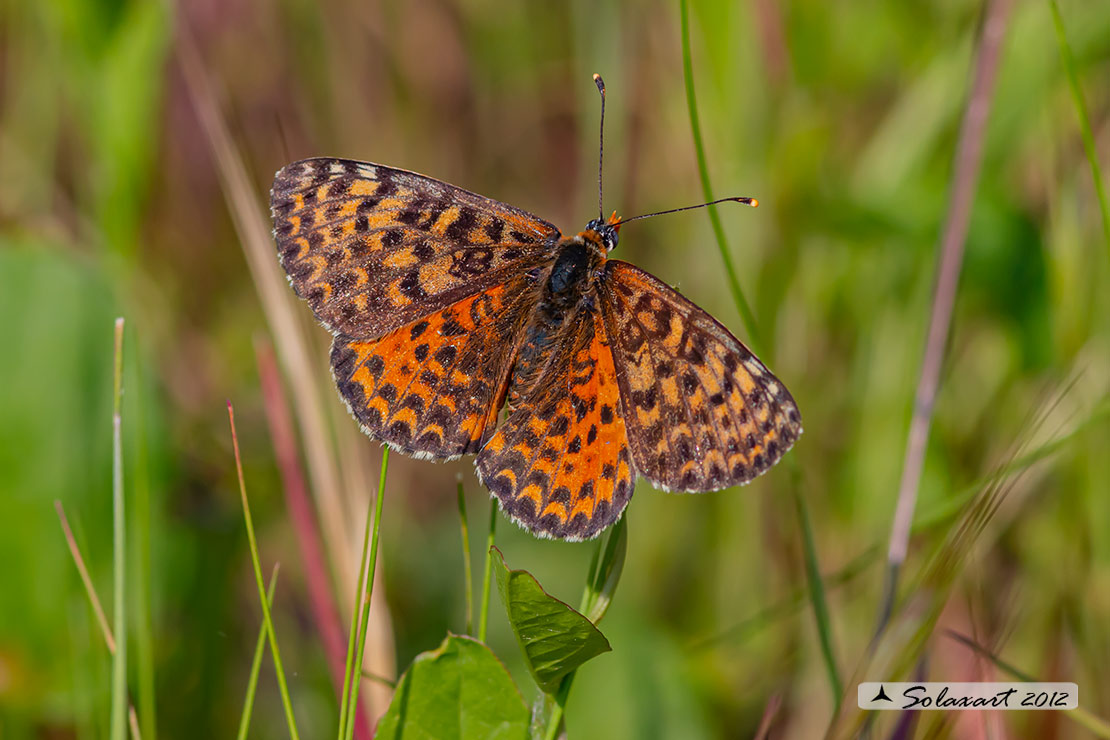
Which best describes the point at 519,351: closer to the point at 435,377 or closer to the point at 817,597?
the point at 435,377

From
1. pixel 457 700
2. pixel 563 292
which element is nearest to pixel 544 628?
pixel 457 700

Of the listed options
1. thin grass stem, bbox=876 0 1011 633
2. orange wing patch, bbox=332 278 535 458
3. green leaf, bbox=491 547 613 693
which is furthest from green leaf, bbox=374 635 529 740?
thin grass stem, bbox=876 0 1011 633

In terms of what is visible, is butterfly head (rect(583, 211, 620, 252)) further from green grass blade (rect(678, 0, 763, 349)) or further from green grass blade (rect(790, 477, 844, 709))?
green grass blade (rect(790, 477, 844, 709))

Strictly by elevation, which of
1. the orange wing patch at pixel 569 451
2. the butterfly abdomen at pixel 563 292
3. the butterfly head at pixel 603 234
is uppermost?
the butterfly head at pixel 603 234

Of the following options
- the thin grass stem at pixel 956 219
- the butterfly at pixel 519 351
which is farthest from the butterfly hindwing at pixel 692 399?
the thin grass stem at pixel 956 219

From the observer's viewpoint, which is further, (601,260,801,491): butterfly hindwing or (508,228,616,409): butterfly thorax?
(508,228,616,409): butterfly thorax

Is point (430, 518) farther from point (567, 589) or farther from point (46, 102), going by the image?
point (46, 102)

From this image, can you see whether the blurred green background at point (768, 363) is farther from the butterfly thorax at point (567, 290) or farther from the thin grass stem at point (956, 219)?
the butterfly thorax at point (567, 290)
